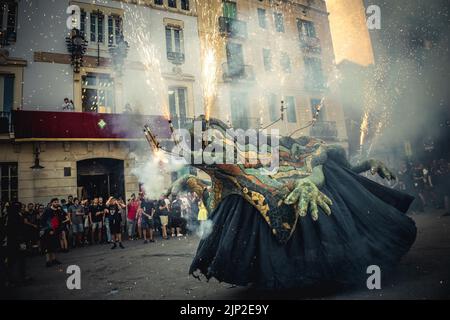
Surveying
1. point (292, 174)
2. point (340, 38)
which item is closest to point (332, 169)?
point (292, 174)

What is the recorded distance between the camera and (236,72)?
58.2ft

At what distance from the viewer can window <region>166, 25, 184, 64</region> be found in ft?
52.9

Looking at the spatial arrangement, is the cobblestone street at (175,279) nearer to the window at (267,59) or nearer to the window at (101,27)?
the window at (101,27)

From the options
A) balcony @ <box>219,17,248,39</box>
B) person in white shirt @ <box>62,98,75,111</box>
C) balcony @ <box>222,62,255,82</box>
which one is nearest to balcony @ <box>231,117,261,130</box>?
balcony @ <box>222,62,255,82</box>

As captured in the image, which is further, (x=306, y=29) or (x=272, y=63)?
(x=306, y=29)

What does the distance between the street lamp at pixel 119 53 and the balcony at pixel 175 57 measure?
2.41 meters

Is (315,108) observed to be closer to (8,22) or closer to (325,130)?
(325,130)

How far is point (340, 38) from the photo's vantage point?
23266 millimetres

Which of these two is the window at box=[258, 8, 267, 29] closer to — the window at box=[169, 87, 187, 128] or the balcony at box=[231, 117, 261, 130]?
the balcony at box=[231, 117, 261, 130]

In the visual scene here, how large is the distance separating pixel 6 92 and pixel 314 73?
18.7 m

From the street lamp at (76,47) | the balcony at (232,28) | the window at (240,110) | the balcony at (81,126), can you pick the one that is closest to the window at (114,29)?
the street lamp at (76,47)

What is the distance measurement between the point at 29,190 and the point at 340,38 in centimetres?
2354

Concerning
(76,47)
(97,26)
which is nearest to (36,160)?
(76,47)
